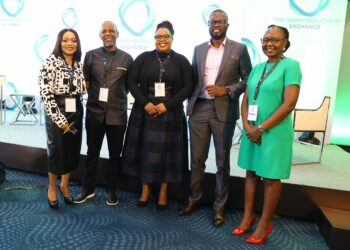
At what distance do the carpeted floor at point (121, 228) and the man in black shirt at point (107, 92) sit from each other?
469 mm

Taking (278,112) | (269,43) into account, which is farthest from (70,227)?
(269,43)

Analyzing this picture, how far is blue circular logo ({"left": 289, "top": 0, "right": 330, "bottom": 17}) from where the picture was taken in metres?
4.46

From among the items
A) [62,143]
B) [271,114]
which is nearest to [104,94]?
[62,143]

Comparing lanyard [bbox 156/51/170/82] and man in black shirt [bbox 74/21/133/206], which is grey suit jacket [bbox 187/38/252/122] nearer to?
lanyard [bbox 156/51/170/82]

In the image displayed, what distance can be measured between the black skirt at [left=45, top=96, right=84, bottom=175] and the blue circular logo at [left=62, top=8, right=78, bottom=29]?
3906mm

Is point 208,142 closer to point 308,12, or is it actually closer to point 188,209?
point 188,209

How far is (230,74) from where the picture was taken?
222 centimetres

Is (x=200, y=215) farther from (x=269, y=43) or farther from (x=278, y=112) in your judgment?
(x=269, y=43)

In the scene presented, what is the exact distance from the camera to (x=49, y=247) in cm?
199

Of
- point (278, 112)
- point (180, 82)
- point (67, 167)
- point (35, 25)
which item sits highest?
point (35, 25)

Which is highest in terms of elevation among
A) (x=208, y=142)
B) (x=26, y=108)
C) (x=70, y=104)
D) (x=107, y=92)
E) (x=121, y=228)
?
(x=107, y=92)

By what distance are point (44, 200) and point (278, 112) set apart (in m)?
2.08

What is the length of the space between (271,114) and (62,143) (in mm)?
1549

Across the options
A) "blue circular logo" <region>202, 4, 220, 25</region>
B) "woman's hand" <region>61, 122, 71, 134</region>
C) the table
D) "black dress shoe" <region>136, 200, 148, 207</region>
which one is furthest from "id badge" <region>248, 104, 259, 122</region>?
the table
